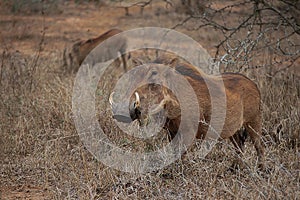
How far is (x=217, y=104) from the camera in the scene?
14.6 feet

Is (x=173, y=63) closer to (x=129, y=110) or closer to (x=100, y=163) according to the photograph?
(x=129, y=110)

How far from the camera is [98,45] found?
1024 centimetres

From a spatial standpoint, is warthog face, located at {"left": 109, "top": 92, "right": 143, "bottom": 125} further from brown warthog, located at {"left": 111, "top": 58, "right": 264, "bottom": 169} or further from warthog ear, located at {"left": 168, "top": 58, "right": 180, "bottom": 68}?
warthog ear, located at {"left": 168, "top": 58, "right": 180, "bottom": 68}

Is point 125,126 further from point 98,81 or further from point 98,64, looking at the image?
point 98,64

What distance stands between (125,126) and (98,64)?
16.4ft

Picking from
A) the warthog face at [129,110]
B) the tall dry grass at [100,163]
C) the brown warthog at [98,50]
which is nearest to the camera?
the tall dry grass at [100,163]

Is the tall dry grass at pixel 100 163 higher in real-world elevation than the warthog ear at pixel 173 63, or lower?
lower

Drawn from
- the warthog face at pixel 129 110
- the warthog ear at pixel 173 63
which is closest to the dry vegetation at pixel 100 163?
the warthog face at pixel 129 110

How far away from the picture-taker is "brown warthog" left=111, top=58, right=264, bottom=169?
4082 millimetres

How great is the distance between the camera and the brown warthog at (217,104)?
13.4ft

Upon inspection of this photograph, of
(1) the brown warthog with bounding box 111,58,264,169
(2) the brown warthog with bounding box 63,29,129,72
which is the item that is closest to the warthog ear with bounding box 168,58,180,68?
(1) the brown warthog with bounding box 111,58,264,169

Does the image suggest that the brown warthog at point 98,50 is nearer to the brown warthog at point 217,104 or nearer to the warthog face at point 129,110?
the brown warthog at point 217,104

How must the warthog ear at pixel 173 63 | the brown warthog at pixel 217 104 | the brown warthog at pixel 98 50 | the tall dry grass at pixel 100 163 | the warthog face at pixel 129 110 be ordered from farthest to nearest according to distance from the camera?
the brown warthog at pixel 98 50, the warthog ear at pixel 173 63, the brown warthog at pixel 217 104, the warthog face at pixel 129 110, the tall dry grass at pixel 100 163

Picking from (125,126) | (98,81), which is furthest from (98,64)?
(125,126)
